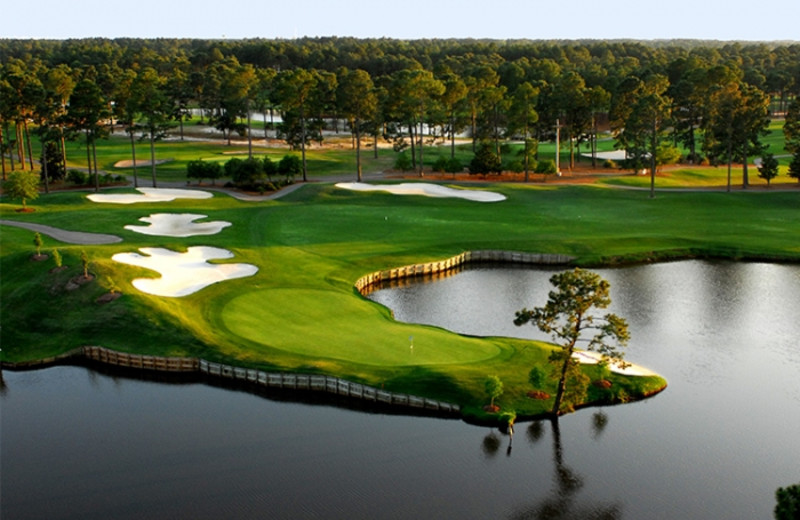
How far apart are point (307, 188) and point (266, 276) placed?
41.5m

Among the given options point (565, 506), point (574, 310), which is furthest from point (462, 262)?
point (565, 506)

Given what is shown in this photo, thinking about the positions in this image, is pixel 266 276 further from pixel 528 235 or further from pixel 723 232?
pixel 723 232

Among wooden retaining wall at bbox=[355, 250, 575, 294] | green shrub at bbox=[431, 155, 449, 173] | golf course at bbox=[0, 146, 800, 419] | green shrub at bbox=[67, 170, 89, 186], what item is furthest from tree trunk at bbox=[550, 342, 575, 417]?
green shrub at bbox=[67, 170, 89, 186]

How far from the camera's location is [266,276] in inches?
2469

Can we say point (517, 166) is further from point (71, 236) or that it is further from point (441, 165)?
point (71, 236)

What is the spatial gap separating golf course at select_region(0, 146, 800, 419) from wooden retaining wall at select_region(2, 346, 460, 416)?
48 centimetres

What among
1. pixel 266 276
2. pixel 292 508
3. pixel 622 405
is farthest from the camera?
pixel 266 276

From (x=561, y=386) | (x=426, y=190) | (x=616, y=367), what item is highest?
(x=426, y=190)

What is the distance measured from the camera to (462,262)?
73.0m

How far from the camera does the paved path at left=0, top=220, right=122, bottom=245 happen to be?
71.9m

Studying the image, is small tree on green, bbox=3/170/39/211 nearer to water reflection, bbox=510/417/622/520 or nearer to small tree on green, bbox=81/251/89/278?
A: small tree on green, bbox=81/251/89/278

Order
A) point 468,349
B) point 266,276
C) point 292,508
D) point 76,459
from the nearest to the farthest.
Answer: point 292,508 < point 76,459 < point 468,349 < point 266,276

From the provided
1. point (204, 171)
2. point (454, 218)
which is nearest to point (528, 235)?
point (454, 218)

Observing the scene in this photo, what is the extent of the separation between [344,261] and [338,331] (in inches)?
697
